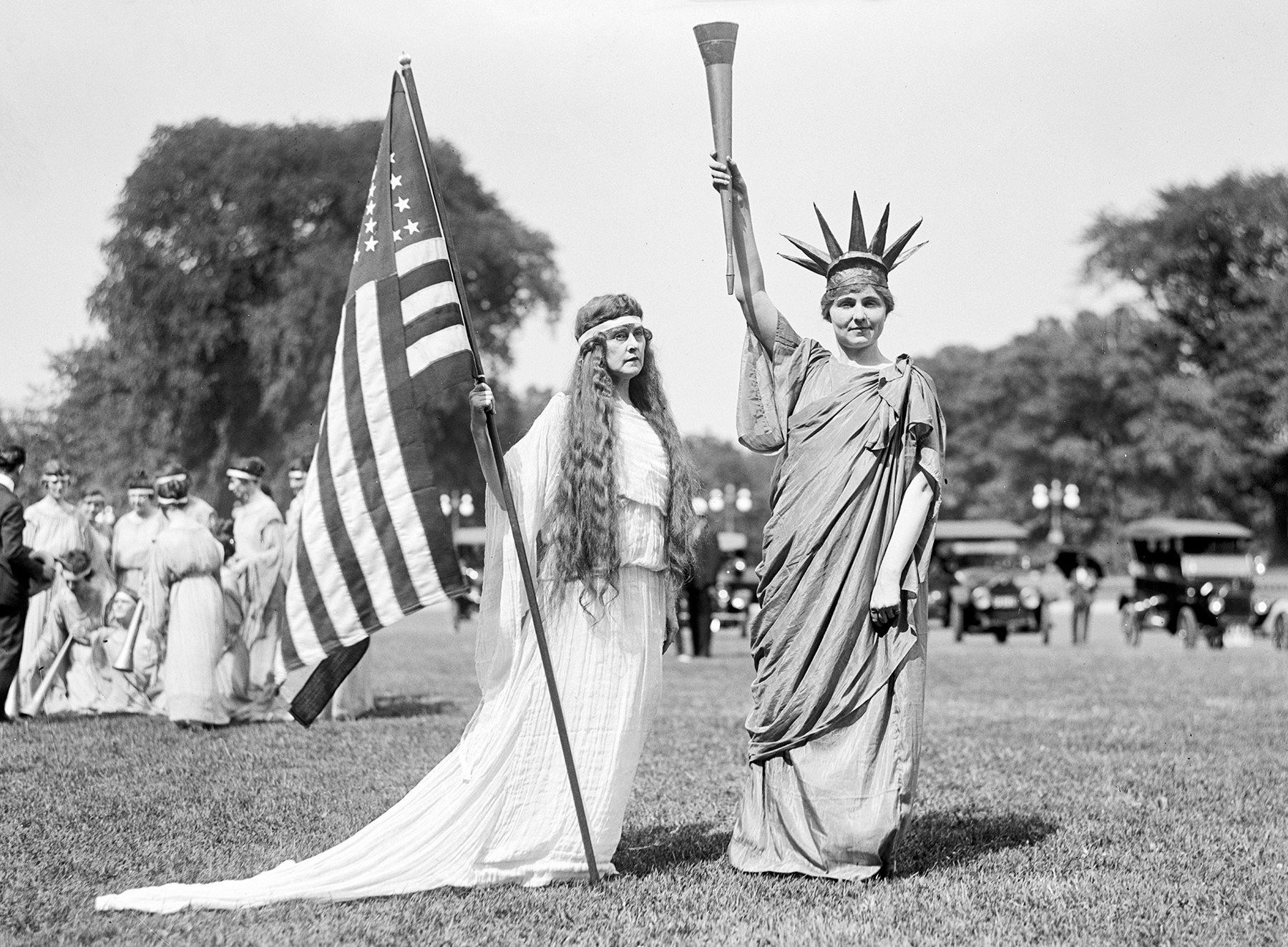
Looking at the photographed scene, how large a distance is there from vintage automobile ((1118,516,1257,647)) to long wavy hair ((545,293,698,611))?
20.7 m

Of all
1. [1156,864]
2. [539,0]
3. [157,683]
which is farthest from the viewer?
[157,683]

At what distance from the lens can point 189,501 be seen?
11.3m

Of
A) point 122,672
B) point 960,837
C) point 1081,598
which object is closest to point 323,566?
point 960,837

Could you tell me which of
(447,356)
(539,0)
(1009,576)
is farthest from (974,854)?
(1009,576)

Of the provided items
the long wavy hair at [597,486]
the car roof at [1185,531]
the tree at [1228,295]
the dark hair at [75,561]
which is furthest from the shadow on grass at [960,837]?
the tree at [1228,295]

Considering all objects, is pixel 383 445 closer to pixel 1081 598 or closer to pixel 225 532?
pixel 225 532

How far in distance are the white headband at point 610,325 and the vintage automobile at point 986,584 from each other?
22.1 meters

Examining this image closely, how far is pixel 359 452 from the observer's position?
5.36 m

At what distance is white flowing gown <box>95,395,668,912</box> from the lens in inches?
206

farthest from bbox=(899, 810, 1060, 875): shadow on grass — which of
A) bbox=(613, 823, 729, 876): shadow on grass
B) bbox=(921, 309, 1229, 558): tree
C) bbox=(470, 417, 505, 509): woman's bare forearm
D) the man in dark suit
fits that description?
bbox=(921, 309, 1229, 558): tree

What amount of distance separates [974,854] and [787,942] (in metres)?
1.59

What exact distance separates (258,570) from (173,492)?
116cm

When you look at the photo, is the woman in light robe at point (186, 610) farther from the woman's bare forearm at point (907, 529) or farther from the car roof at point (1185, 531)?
the car roof at point (1185, 531)

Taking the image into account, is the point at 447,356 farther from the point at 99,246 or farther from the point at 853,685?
the point at 99,246
